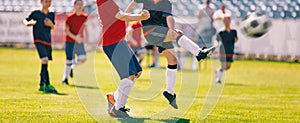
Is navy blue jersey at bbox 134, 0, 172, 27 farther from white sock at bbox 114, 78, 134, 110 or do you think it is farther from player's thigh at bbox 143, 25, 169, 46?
white sock at bbox 114, 78, 134, 110

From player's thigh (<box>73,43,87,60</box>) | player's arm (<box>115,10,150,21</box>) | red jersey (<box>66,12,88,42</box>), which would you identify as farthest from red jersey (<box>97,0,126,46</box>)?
player's thigh (<box>73,43,87,60</box>)

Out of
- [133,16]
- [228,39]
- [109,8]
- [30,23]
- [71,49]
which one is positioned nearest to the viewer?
[133,16]

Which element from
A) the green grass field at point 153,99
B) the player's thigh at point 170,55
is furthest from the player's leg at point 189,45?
the green grass field at point 153,99

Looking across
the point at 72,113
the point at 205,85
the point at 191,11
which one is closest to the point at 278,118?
the point at 72,113

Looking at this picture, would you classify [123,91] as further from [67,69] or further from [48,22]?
[67,69]

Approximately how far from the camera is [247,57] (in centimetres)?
3162

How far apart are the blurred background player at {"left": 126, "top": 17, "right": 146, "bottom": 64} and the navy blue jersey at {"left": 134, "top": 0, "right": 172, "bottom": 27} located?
739 cm

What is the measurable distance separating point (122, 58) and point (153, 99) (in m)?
3.50

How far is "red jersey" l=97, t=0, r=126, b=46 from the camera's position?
9297mm

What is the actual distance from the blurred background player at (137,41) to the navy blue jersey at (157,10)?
7.39 m

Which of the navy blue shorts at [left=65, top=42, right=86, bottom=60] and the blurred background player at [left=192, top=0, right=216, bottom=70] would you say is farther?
the blurred background player at [left=192, top=0, right=216, bottom=70]

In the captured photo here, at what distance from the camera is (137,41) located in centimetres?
2805

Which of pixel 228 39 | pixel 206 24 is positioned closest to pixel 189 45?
pixel 228 39

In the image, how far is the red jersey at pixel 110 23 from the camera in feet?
30.5
